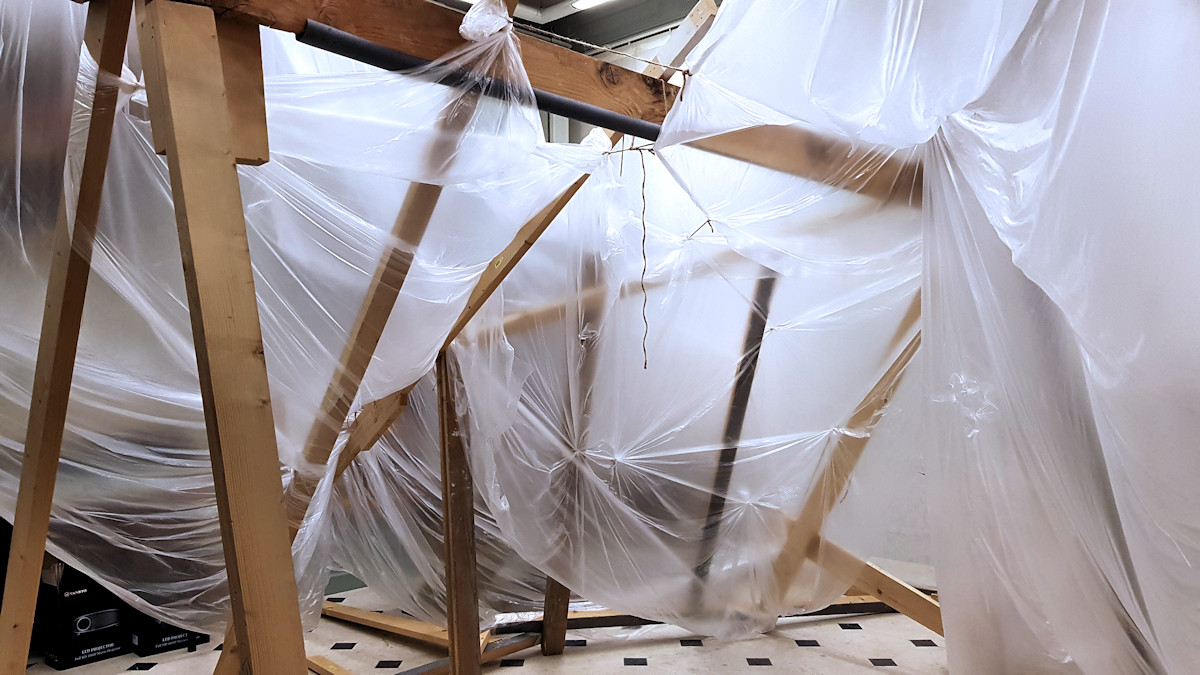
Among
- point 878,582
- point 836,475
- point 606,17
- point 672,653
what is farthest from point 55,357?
point 606,17

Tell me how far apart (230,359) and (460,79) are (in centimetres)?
87

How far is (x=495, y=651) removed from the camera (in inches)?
137

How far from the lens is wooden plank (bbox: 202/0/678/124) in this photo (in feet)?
5.23

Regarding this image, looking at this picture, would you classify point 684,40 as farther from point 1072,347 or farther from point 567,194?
point 1072,347

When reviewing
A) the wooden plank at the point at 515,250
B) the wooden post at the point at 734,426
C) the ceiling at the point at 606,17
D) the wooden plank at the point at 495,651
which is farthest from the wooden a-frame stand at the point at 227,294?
the ceiling at the point at 606,17

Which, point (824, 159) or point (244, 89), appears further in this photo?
point (824, 159)

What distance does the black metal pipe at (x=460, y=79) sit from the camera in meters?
1.66

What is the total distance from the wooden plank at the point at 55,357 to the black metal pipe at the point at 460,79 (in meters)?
0.41

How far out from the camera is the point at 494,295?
9.21 ft

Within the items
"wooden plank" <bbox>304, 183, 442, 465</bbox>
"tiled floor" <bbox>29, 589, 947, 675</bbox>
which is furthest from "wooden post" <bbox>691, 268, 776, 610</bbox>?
"wooden plank" <bbox>304, 183, 442, 465</bbox>

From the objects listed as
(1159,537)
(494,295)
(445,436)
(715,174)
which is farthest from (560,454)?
(1159,537)

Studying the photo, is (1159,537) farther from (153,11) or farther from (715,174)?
(153,11)

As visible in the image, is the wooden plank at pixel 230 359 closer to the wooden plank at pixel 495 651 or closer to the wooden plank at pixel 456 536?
the wooden plank at pixel 456 536

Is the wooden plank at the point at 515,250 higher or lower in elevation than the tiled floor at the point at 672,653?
higher
